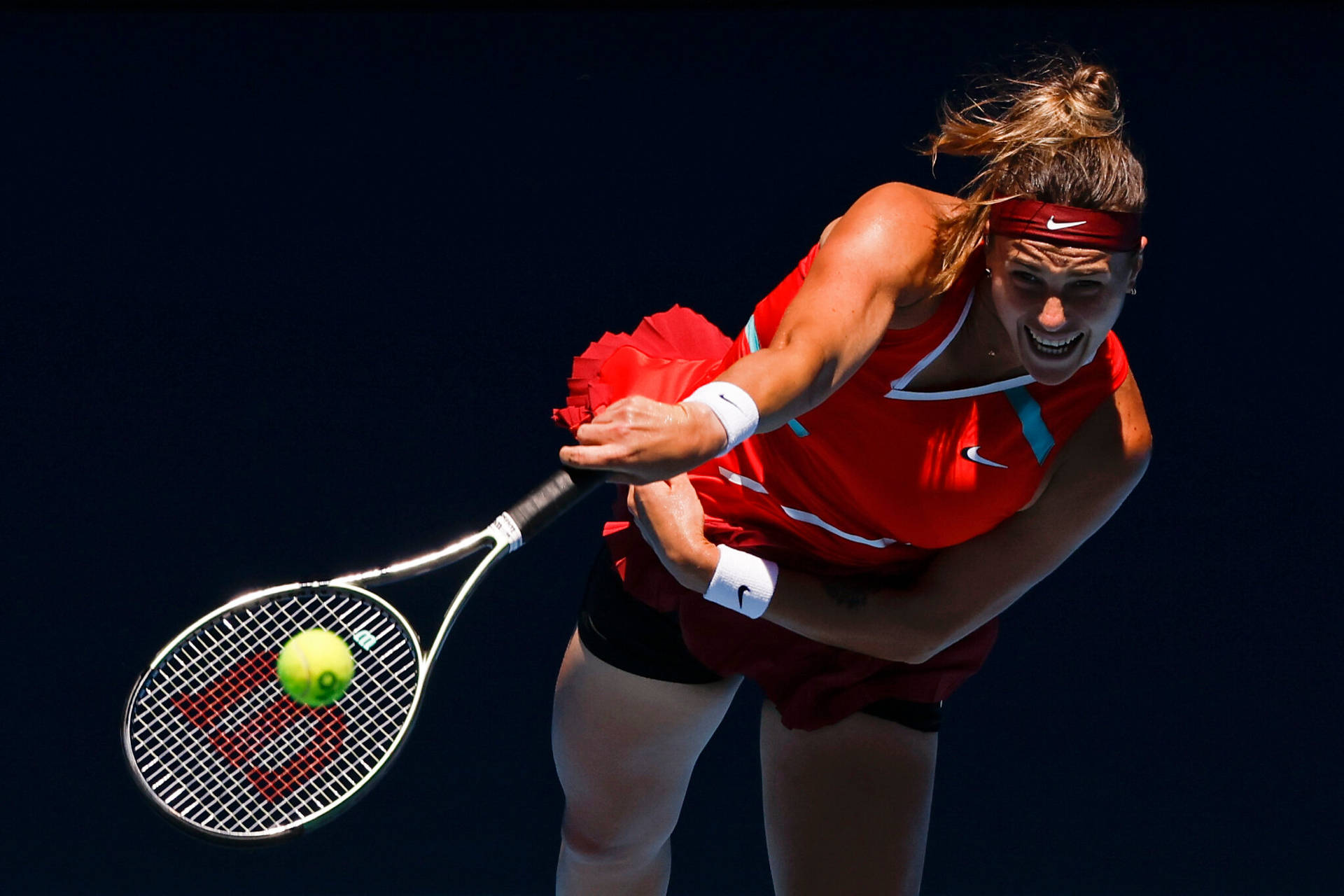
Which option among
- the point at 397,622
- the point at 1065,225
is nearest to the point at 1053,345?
the point at 1065,225

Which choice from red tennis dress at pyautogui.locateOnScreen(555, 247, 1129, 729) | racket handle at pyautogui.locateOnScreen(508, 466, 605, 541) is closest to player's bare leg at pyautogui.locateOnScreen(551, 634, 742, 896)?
red tennis dress at pyautogui.locateOnScreen(555, 247, 1129, 729)

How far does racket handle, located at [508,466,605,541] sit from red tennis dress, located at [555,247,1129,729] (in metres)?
0.30

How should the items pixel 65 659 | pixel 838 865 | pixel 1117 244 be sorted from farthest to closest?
pixel 65 659 → pixel 838 865 → pixel 1117 244

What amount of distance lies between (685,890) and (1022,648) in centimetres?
76

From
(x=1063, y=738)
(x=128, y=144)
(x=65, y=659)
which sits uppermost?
(x=128, y=144)

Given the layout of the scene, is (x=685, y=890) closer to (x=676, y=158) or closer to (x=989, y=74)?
(x=676, y=158)

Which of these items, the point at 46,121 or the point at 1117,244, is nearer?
the point at 1117,244

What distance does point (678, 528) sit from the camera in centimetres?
196

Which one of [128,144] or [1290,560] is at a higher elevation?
[128,144]

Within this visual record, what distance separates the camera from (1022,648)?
301cm

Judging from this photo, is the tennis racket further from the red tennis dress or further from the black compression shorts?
the red tennis dress

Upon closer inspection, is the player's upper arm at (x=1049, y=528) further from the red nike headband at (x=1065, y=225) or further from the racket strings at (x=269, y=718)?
the racket strings at (x=269, y=718)

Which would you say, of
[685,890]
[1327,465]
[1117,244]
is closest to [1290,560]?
[1327,465]

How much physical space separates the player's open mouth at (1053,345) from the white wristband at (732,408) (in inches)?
14.2
